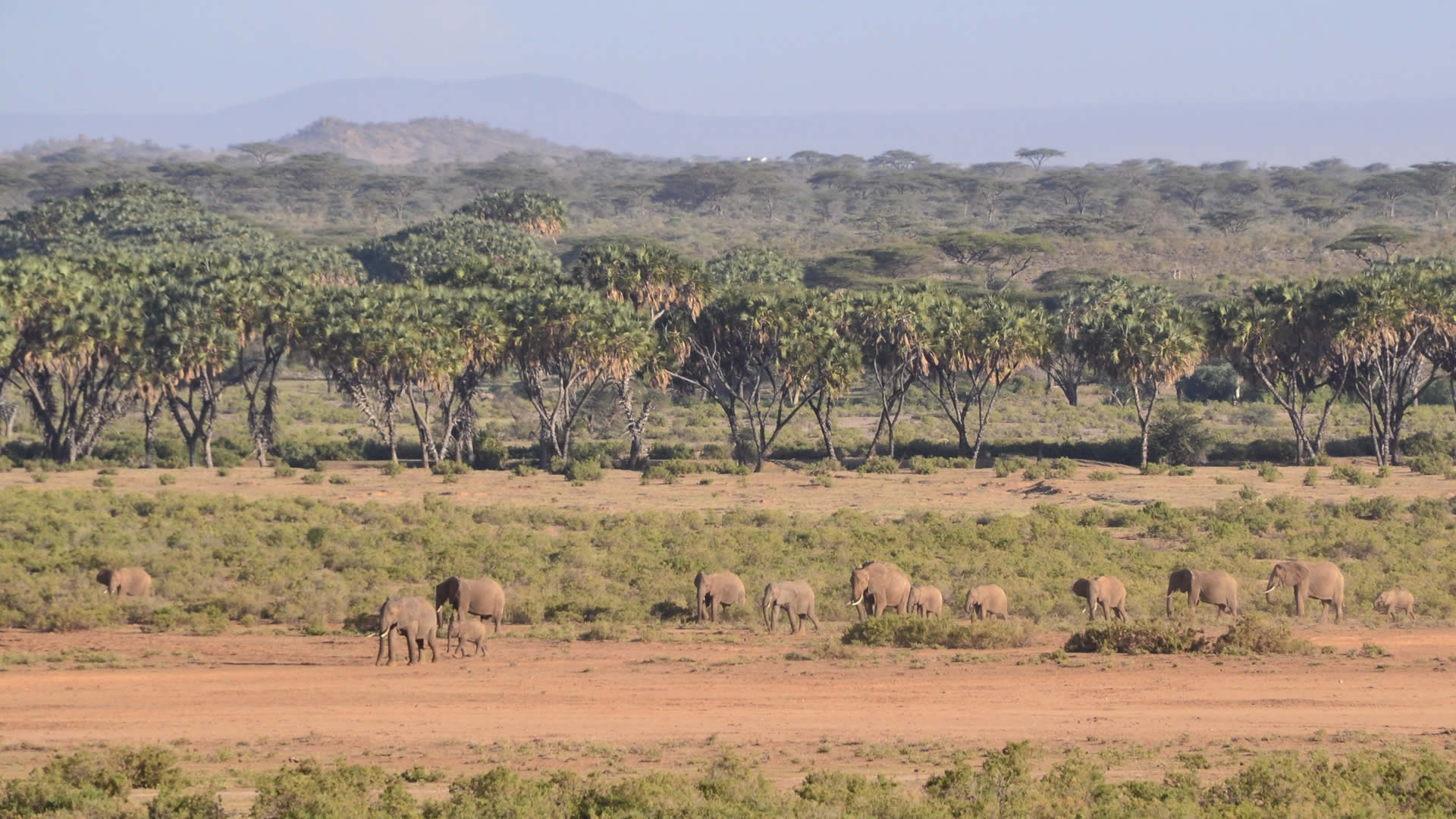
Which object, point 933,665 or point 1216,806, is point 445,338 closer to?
point 933,665

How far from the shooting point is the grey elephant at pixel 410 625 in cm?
2361

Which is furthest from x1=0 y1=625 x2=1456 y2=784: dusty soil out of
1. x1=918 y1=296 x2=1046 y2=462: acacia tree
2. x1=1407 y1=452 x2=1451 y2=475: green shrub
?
x1=918 y1=296 x2=1046 y2=462: acacia tree

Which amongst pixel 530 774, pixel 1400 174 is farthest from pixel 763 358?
pixel 1400 174

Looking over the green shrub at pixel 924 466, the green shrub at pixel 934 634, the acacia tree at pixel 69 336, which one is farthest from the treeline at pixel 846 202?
the green shrub at pixel 934 634

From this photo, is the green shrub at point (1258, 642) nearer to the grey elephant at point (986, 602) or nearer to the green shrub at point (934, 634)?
the green shrub at point (934, 634)

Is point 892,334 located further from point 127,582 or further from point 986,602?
point 127,582

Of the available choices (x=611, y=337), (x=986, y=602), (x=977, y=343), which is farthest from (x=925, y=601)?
(x=977, y=343)

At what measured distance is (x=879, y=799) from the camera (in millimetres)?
15906

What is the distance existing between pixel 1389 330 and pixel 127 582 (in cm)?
4476

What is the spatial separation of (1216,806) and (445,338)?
43.7m

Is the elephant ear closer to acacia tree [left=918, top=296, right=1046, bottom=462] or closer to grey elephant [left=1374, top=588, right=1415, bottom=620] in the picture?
grey elephant [left=1374, top=588, right=1415, bottom=620]

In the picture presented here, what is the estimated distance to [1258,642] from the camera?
24.9 metres

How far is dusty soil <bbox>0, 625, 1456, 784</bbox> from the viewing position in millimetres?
19016

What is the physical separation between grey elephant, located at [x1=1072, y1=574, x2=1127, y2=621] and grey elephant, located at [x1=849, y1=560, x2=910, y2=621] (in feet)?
9.87
